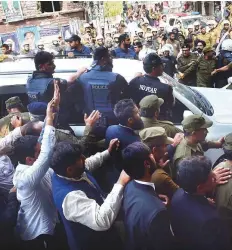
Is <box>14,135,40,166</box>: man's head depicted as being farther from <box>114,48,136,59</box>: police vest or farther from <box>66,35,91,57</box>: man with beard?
<box>114,48,136,59</box>: police vest

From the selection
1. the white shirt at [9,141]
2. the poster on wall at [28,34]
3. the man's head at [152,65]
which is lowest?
the poster on wall at [28,34]

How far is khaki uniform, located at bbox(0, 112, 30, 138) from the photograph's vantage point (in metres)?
3.11

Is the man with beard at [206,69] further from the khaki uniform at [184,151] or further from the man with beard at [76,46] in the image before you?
the khaki uniform at [184,151]

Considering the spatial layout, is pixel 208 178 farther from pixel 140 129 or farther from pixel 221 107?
pixel 221 107

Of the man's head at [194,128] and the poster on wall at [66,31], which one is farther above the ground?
the man's head at [194,128]

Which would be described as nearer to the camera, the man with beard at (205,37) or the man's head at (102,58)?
the man's head at (102,58)

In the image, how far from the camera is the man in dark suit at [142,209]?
190cm

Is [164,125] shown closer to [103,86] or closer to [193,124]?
[193,124]

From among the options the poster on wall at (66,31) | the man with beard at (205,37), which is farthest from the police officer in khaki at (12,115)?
the poster on wall at (66,31)

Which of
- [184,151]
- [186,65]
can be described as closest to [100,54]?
[184,151]

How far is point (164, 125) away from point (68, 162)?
1.20 meters

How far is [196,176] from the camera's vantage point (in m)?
1.98

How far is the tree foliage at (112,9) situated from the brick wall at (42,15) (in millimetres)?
974

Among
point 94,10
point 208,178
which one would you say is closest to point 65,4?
point 94,10
